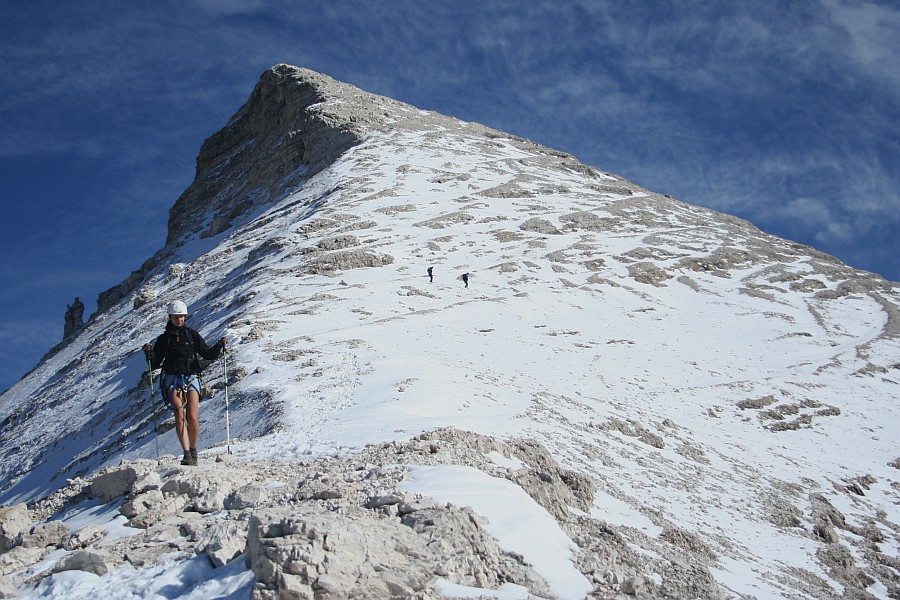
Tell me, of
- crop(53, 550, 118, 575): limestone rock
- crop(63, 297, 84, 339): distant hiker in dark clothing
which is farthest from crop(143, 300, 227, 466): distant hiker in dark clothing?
crop(63, 297, 84, 339): distant hiker in dark clothing

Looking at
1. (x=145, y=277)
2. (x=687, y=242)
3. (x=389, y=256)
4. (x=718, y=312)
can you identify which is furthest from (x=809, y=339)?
(x=145, y=277)

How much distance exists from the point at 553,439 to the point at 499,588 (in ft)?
22.8

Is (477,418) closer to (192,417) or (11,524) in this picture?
(192,417)

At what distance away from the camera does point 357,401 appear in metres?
14.1

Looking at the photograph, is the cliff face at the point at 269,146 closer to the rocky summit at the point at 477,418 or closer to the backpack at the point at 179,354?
the rocky summit at the point at 477,418

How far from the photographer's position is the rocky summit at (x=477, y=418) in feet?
21.1

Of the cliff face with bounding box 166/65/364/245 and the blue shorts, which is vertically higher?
the blue shorts

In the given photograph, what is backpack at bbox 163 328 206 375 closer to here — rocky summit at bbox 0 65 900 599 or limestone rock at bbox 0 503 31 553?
rocky summit at bbox 0 65 900 599

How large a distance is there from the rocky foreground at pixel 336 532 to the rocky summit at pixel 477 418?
0.11ft

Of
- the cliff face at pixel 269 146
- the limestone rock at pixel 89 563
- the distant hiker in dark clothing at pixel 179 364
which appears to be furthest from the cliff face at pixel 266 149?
the limestone rock at pixel 89 563

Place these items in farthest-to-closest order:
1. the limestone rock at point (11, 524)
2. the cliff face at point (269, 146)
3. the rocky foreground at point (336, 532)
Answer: the cliff face at point (269, 146) → the limestone rock at point (11, 524) → the rocky foreground at point (336, 532)

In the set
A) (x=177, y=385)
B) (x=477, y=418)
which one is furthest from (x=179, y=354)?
(x=477, y=418)

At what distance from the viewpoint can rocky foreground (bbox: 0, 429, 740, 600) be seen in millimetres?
5504

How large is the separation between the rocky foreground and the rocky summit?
32 mm
